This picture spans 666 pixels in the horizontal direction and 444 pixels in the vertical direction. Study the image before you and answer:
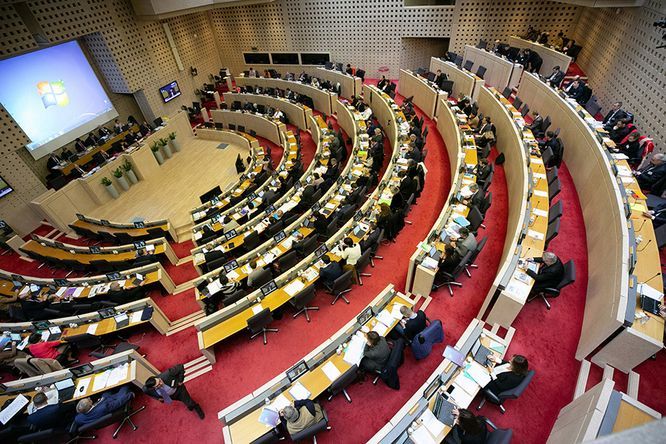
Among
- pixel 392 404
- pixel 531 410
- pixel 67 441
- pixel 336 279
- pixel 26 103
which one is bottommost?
pixel 67 441

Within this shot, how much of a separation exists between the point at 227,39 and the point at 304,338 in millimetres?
25800

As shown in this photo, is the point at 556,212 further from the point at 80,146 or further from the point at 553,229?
the point at 80,146

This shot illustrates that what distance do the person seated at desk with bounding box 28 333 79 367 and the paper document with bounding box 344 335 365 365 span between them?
7305mm

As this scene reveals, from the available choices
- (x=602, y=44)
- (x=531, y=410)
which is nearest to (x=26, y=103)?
(x=531, y=410)

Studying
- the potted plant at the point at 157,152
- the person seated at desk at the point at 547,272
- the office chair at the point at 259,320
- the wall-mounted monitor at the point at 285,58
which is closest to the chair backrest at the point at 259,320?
the office chair at the point at 259,320

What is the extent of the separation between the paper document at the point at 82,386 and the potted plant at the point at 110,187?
1116 centimetres

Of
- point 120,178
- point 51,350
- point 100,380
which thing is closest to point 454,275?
point 100,380

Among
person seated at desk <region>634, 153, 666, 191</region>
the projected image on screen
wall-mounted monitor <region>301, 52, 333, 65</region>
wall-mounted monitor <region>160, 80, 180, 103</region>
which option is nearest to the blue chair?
person seated at desk <region>634, 153, 666, 191</region>

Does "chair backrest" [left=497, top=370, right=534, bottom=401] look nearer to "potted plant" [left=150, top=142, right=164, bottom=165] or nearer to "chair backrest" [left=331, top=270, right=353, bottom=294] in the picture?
"chair backrest" [left=331, top=270, right=353, bottom=294]

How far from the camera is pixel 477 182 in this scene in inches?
407

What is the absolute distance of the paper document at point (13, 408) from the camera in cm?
652

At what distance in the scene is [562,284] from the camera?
22.7 ft

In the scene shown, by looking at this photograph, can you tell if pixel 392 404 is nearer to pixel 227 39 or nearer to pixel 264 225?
pixel 264 225

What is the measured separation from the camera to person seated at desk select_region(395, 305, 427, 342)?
6773 mm
